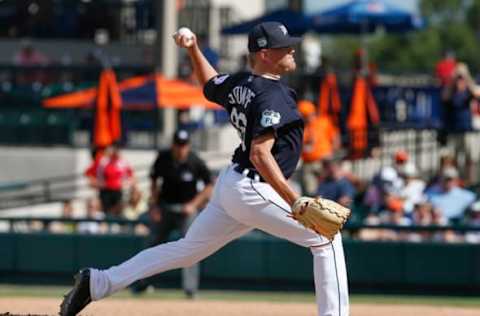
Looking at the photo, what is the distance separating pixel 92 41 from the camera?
24.7 m

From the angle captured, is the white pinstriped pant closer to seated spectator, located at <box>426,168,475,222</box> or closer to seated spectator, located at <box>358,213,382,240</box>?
seated spectator, located at <box>358,213,382,240</box>

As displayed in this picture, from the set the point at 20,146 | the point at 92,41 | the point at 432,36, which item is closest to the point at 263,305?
the point at 20,146

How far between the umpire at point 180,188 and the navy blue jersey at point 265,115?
210 inches

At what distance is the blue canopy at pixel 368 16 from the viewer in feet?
65.6

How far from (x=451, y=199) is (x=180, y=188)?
138 inches

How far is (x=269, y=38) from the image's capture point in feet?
25.1

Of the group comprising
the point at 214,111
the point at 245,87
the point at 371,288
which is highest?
the point at 245,87

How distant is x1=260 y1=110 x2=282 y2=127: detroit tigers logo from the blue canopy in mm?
12690

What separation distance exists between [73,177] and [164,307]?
7.08 m

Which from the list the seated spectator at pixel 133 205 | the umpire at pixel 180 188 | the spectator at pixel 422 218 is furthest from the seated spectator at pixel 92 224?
the spectator at pixel 422 218

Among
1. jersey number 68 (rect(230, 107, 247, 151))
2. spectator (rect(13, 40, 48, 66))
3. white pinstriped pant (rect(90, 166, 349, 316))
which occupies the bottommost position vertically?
white pinstriped pant (rect(90, 166, 349, 316))

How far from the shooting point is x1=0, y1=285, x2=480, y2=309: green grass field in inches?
536

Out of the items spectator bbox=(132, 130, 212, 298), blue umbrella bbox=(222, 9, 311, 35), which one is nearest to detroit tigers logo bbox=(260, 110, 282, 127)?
spectator bbox=(132, 130, 212, 298)

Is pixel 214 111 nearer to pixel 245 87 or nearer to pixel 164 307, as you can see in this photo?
pixel 164 307
